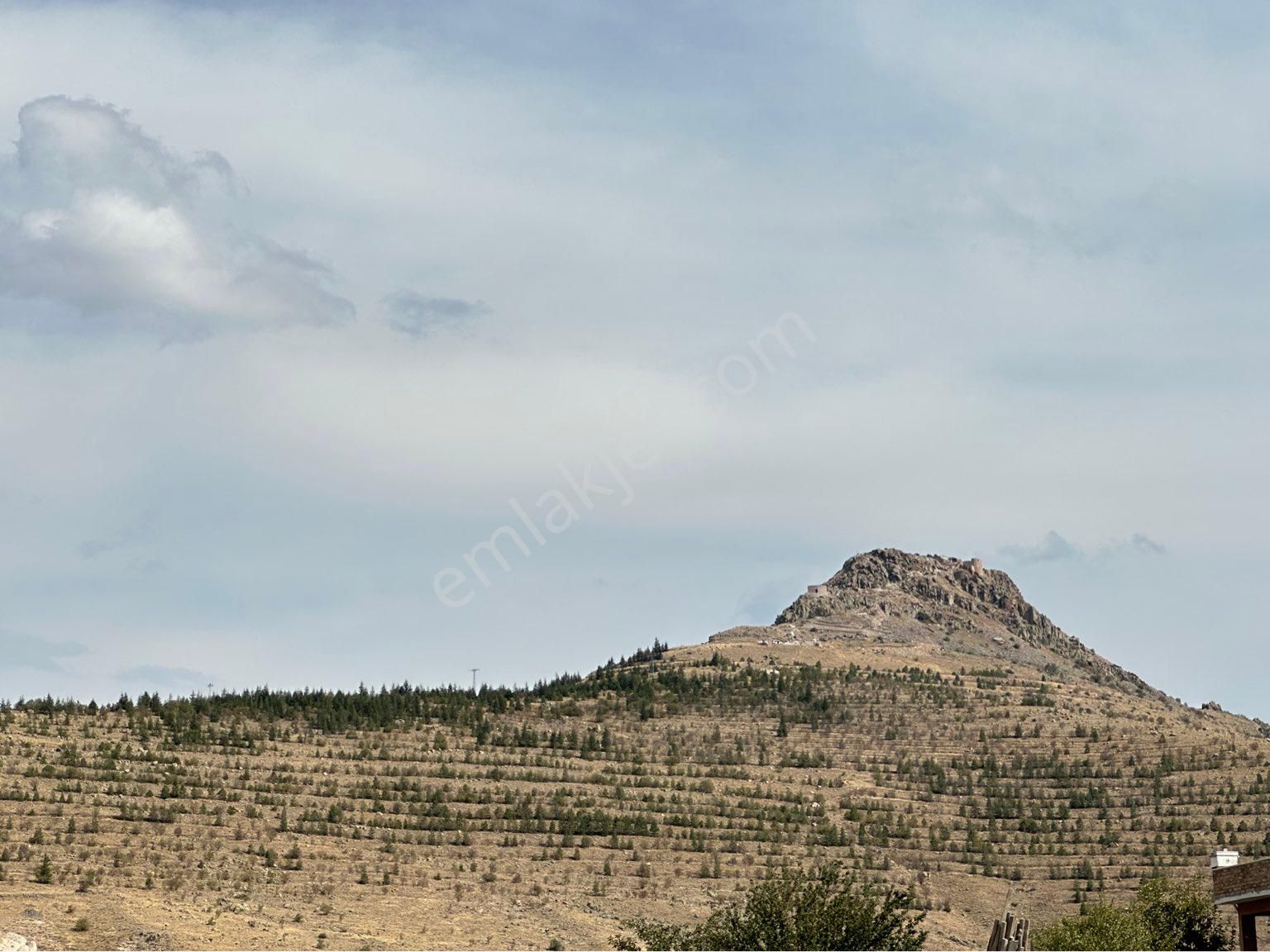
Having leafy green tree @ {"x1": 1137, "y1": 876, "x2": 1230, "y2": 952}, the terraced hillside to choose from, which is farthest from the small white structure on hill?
the terraced hillside

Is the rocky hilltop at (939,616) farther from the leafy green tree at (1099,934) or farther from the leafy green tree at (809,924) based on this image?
the leafy green tree at (809,924)

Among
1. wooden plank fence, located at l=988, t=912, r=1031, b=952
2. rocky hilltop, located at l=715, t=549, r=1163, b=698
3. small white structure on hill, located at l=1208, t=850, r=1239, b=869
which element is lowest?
wooden plank fence, located at l=988, t=912, r=1031, b=952

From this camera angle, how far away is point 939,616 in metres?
147

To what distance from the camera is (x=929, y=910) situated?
2768 inches

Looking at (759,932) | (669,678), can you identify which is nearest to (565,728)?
(669,678)

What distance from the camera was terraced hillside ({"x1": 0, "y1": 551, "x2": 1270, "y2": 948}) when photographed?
59.2 m

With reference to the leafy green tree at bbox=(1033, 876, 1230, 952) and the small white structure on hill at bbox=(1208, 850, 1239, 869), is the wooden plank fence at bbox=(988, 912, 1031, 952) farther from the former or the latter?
the leafy green tree at bbox=(1033, 876, 1230, 952)

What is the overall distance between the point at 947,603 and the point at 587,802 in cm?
7767

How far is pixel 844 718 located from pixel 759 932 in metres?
59.4

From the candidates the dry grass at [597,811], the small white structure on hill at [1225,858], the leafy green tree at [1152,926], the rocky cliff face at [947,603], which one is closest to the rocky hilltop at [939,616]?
the rocky cliff face at [947,603]

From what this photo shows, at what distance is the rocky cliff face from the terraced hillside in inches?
1097

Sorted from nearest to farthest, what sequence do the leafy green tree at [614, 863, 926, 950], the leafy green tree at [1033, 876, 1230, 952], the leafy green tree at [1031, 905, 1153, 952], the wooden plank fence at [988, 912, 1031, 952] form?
the wooden plank fence at [988, 912, 1031, 952]
the leafy green tree at [614, 863, 926, 950]
the leafy green tree at [1031, 905, 1153, 952]
the leafy green tree at [1033, 876, 1230, 952]

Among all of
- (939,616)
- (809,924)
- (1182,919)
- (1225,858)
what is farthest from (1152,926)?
(939,616)

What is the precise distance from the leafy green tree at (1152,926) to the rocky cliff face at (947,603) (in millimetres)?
78293
